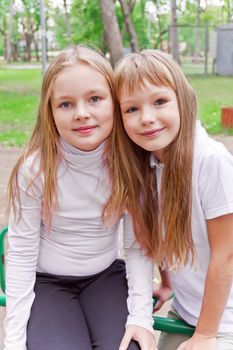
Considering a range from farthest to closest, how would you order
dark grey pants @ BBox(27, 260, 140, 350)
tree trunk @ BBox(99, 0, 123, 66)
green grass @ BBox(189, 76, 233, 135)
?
tree trunk @ BBox(99, 0, 123, 66) → green grass @ BBox(189, 76, 233, 135) → dark grey pants @ BBox(27, 260, 140, 350)

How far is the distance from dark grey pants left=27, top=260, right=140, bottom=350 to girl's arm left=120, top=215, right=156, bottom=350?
30 mm

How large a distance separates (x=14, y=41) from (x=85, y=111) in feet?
162

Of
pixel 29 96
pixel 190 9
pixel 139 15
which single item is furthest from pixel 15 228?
pixel 190 9

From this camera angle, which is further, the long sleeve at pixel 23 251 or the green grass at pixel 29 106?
the green grass at pixel 29 106

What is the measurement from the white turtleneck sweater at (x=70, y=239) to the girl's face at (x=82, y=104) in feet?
0.24

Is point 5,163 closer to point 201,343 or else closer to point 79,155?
point 79,155

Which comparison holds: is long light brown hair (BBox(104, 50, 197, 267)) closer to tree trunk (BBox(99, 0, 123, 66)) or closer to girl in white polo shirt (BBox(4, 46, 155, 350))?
girl in white polo shirt (BBox(4, 46, 155, 350))

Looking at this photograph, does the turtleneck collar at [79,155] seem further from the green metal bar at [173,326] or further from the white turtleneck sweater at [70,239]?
the green metal bar at [173,326]

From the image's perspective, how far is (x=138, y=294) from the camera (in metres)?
1.72

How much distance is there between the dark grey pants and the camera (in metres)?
1.62

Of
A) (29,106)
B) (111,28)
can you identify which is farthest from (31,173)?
(111,28)

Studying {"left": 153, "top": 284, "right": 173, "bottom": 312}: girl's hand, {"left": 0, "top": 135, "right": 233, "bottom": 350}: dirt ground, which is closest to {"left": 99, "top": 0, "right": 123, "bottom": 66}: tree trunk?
{"left": 0, "top": 135, "right": 233, "bottom": 350}: dirt ground

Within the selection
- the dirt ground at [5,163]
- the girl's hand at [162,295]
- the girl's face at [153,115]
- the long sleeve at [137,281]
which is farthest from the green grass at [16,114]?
the girl's face at [153,115]

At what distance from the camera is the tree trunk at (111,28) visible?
39.2ft
